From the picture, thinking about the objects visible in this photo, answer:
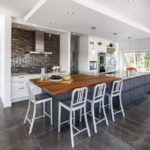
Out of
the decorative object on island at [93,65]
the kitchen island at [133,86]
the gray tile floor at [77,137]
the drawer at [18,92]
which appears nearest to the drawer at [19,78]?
the drawer at [18,92]

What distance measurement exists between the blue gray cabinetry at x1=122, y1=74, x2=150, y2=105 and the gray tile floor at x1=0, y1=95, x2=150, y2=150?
3.10 feet

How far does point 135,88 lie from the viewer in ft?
15.0

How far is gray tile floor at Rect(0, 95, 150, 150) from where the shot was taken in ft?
7.17

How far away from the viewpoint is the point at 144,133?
8.50 feet

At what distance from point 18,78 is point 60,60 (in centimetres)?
220

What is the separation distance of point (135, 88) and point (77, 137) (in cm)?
308

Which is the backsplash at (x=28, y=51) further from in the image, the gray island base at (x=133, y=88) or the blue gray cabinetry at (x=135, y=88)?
the blue gray cabinetry at (x=135, y=88)

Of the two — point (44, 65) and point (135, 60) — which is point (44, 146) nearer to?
point (44, 65)

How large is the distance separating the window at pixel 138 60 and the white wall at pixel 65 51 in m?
4.13

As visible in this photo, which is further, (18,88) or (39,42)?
(39,42)

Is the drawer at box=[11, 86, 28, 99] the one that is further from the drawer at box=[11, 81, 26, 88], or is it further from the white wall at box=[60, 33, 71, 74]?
the white wall at box=[60, 33, 71, 74]

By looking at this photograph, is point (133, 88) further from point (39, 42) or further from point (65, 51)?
point (39, 42)

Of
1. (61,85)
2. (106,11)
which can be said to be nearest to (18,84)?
(61,85)

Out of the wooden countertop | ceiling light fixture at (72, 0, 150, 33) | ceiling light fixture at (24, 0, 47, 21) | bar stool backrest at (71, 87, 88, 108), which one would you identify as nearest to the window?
ceiling light fixture at (72, 0, 150, 33)
